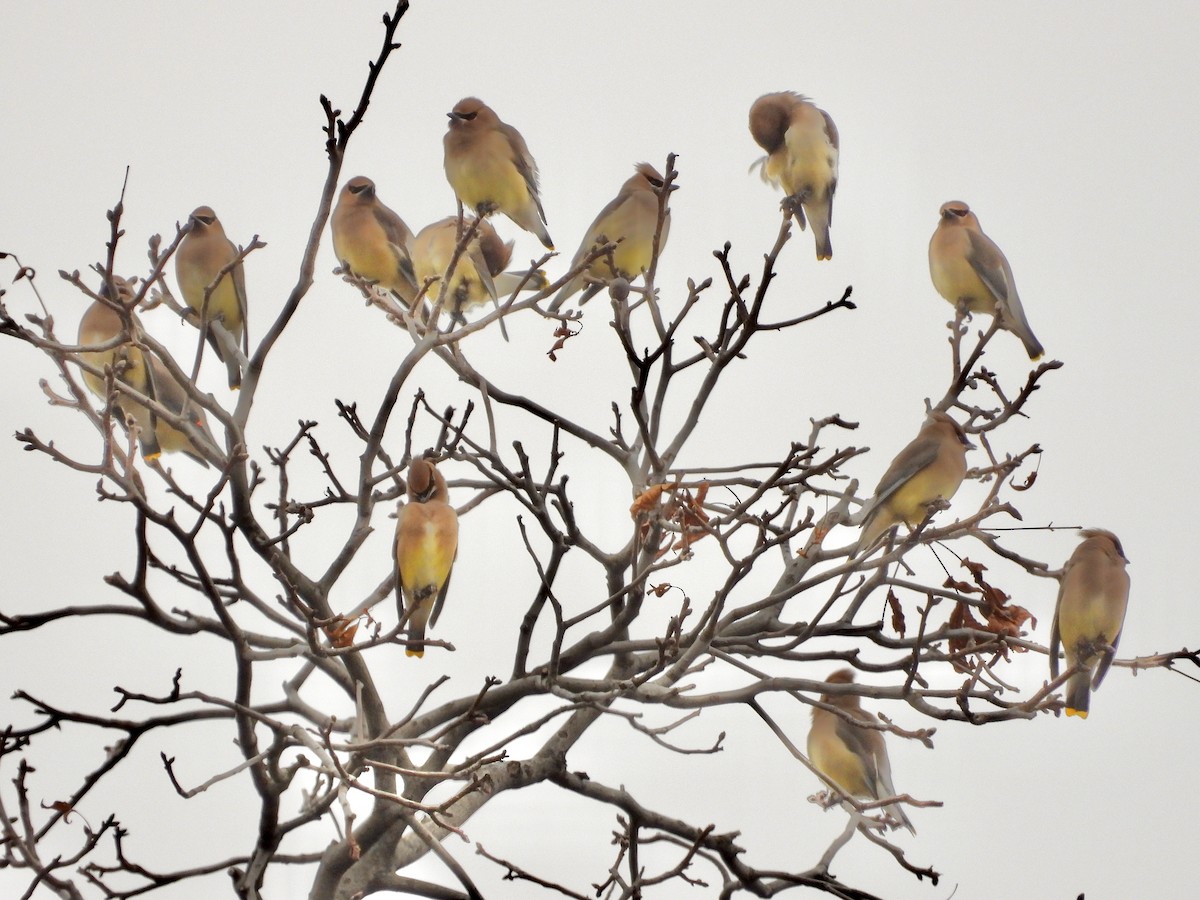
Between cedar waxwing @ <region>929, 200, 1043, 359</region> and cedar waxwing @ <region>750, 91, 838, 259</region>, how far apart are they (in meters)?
0.53

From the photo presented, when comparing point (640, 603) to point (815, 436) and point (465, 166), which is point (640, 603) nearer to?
point (815, 436)

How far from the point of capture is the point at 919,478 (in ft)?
14.1

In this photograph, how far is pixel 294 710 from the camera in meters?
3.58

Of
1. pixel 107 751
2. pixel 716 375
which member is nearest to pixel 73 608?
pixel 107 751

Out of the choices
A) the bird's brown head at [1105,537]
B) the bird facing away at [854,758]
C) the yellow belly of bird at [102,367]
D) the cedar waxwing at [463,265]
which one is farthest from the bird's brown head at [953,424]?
the yellow belly of bird at [102,367]

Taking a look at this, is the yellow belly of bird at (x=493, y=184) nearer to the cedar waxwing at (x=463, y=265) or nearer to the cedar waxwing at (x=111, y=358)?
the cedar waxwing at (x=463, y=265)

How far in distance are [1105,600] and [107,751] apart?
113 inches

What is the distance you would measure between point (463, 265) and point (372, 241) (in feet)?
1.27

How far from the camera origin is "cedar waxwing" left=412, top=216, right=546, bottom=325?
17.6 feet

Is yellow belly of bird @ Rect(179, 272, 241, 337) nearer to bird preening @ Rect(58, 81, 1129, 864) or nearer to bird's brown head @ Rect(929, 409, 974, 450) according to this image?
bird preening @ Rect(58, 81, 1129, 864)

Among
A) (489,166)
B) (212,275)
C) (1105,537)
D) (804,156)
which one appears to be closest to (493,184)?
(489,166)

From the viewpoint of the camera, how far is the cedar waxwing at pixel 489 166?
4.92 metres

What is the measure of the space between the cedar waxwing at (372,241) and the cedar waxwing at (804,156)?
153 cm

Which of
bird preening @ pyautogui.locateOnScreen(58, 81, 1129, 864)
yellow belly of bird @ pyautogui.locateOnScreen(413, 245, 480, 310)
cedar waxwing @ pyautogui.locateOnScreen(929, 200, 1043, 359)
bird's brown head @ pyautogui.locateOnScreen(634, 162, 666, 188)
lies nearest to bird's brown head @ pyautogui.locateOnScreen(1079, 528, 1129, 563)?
bird preening @ pyautogui.locateOnScreen(58, 81, 1129, 864)
